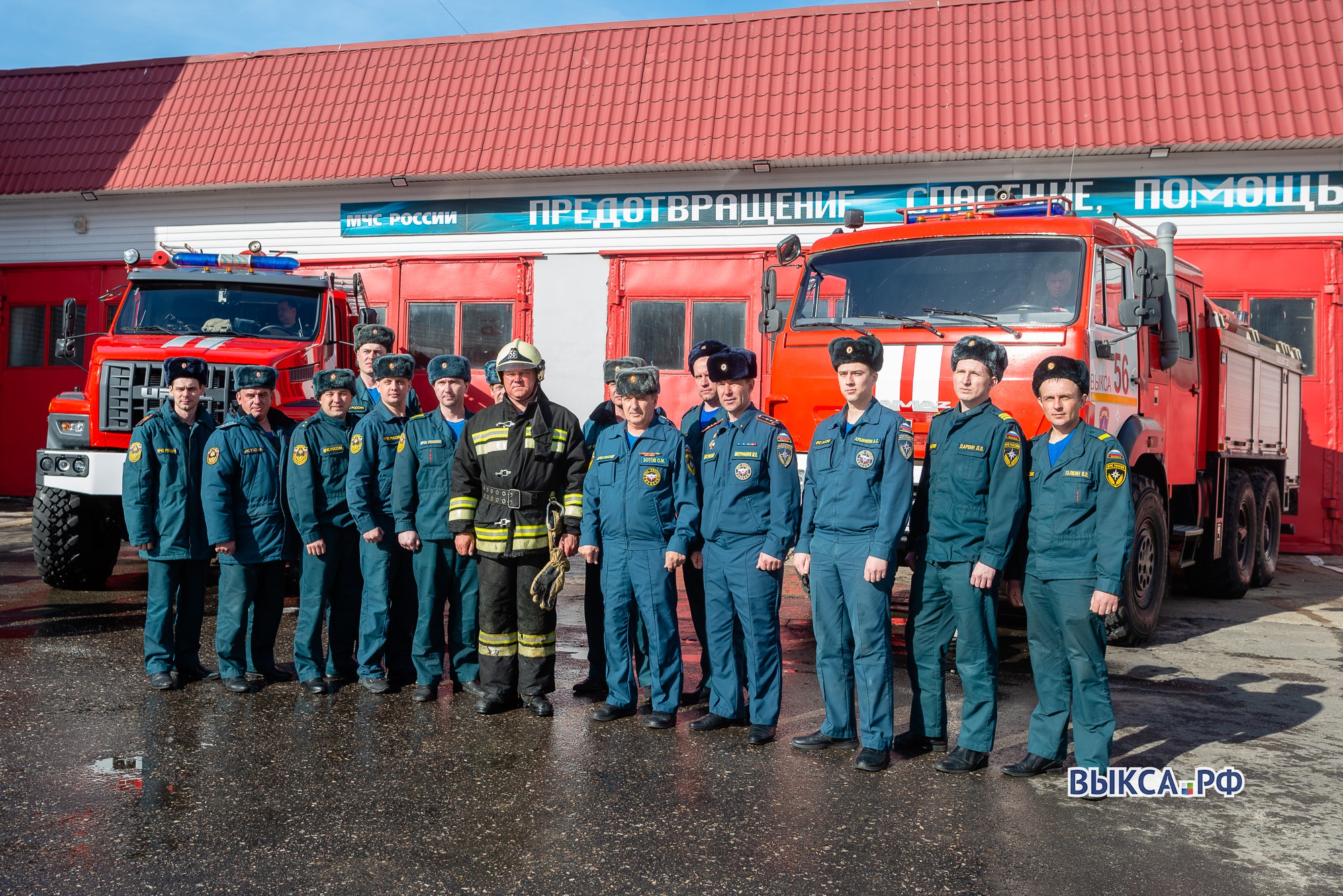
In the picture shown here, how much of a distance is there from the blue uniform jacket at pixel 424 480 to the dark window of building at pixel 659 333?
8622 mm

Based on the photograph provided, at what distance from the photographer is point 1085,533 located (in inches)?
185

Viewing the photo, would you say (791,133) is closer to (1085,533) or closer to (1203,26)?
(1203,26)

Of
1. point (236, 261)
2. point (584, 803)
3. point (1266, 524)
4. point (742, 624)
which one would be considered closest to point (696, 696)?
point (742, 624)

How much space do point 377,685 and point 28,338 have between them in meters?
14.2

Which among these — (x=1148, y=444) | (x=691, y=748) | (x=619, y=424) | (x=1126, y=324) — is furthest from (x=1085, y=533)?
(x=1148, y=444)

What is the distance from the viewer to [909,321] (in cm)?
723

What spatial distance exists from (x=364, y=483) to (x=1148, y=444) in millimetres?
5191

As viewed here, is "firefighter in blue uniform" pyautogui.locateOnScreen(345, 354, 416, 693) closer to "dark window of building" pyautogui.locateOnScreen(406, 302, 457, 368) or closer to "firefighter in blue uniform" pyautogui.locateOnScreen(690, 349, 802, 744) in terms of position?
"firefighter in blue uniform" pyautogui.locateOnScreen(690, 349, 802, 744)

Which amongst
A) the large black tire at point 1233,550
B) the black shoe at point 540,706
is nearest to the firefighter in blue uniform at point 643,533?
the black shoe at point 540,706

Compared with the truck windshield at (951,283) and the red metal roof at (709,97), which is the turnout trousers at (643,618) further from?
the red metal roof at (709,97)

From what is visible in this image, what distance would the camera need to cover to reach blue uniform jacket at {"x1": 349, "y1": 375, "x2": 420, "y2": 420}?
21.5 ft

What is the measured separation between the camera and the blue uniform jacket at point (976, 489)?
483 centimetres

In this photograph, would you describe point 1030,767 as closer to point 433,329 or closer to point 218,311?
point 218,311

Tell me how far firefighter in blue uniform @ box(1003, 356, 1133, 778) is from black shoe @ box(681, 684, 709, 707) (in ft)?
5.86
